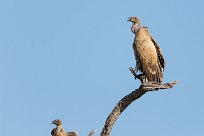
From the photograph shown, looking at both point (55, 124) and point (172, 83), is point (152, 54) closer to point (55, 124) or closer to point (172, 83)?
point (172, 83)

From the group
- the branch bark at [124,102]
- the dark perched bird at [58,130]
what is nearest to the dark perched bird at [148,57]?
the branch bark at [124,102]

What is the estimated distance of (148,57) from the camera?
18.8 m

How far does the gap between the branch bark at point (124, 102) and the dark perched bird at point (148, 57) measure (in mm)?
1415

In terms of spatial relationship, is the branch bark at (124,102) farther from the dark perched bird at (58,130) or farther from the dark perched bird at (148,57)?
the dark perched bird at (58,130)

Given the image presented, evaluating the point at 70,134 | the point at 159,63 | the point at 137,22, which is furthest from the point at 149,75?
the point at 70,134

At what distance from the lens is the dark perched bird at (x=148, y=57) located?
18750 mm

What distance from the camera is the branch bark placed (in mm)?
17206

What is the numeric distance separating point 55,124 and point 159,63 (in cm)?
463

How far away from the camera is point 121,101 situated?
56.9 ft

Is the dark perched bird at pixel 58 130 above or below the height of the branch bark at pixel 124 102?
above

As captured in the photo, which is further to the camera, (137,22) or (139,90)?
(137,22)

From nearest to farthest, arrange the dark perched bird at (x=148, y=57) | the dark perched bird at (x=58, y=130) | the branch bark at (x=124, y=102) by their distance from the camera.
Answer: the branch bark at (x=124, y=102)
the dark perched bird at (x=148, y=57)
the dark perched bird at (x=58, y=130)

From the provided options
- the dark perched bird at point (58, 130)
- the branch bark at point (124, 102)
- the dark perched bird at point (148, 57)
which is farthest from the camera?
the dark perched bird at point (58, 130)

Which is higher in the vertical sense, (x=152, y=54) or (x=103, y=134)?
(x=152, y=54)
